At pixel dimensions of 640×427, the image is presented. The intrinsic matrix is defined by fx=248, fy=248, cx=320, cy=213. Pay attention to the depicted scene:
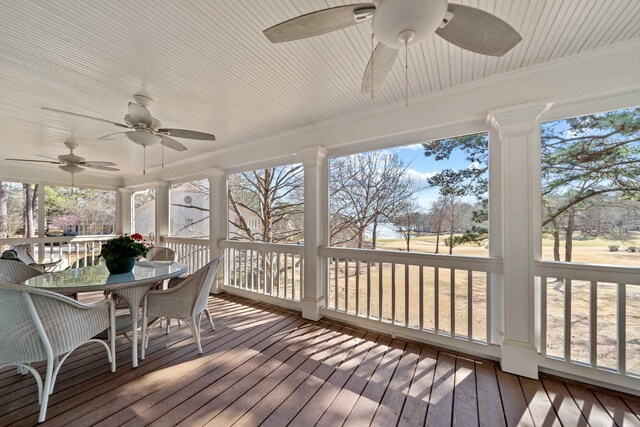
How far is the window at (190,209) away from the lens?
4.89 m

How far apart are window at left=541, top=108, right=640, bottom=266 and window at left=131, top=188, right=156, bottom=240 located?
675 cm

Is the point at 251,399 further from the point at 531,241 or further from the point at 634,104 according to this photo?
the point at 634,104

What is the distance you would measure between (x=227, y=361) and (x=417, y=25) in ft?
8.76

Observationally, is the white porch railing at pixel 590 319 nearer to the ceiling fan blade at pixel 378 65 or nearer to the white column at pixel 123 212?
the ceiling fan blade at pixel 378 65

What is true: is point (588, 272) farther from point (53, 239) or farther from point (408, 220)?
point (53, 239)

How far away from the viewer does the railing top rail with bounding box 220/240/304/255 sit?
3.43m

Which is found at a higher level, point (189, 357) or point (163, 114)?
point (163, 114)

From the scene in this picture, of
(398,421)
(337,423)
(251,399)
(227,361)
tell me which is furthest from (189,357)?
(398,421)

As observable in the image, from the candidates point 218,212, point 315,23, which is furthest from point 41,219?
point 315,23

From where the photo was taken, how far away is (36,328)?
1.56 metres

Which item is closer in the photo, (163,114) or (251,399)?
(251,399)

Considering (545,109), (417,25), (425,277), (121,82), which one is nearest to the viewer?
(417,25)

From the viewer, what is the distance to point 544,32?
5.27 feet

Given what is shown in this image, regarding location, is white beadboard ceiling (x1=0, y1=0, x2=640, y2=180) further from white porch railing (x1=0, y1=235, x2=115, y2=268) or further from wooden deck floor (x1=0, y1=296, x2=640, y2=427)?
white porch railing (x1=0, y1=235, x2=115, y2=268)
